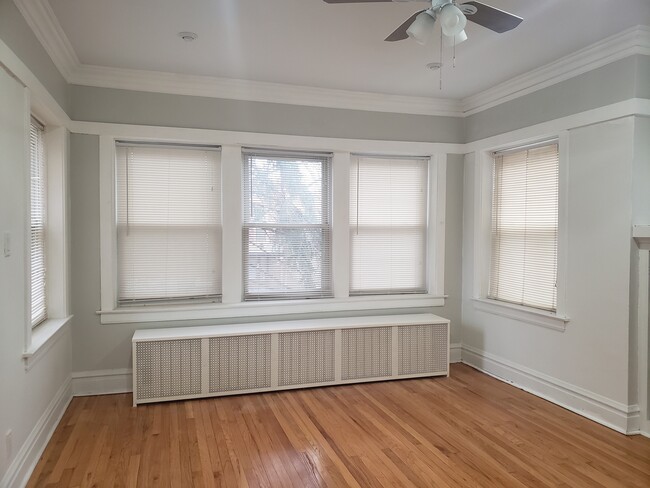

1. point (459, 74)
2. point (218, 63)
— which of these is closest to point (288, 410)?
point (218, 63)

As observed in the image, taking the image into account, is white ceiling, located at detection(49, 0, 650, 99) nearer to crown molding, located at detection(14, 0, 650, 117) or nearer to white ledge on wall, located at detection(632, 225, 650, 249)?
crown molding, located at detection(14, 0, 650, 117)

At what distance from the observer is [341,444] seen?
10.0 ft

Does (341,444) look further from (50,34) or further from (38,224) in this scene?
(50,34)

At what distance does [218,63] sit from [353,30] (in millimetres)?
1191

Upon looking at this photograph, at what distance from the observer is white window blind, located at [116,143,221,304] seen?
4.02 m

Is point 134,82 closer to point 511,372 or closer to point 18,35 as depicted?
point 18,35

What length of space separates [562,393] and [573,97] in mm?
2260

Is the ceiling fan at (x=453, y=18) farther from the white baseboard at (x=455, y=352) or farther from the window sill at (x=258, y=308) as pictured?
the white baseboard at (x=455, y=352)

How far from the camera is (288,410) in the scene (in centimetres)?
364

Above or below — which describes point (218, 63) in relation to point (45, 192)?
above

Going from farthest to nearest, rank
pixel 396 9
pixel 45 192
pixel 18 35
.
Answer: pixel 45 192 < pixel 396 9 < pixel 18 35

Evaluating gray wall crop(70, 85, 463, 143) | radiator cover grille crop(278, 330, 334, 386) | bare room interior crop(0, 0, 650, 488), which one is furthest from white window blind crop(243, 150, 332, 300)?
radiator cover grille crop(278, 330, 334, 386)

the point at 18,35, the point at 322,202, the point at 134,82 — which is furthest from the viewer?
the point at 322,202

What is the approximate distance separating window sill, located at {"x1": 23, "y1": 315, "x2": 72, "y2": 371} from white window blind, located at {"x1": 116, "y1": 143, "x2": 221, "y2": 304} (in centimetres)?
61
